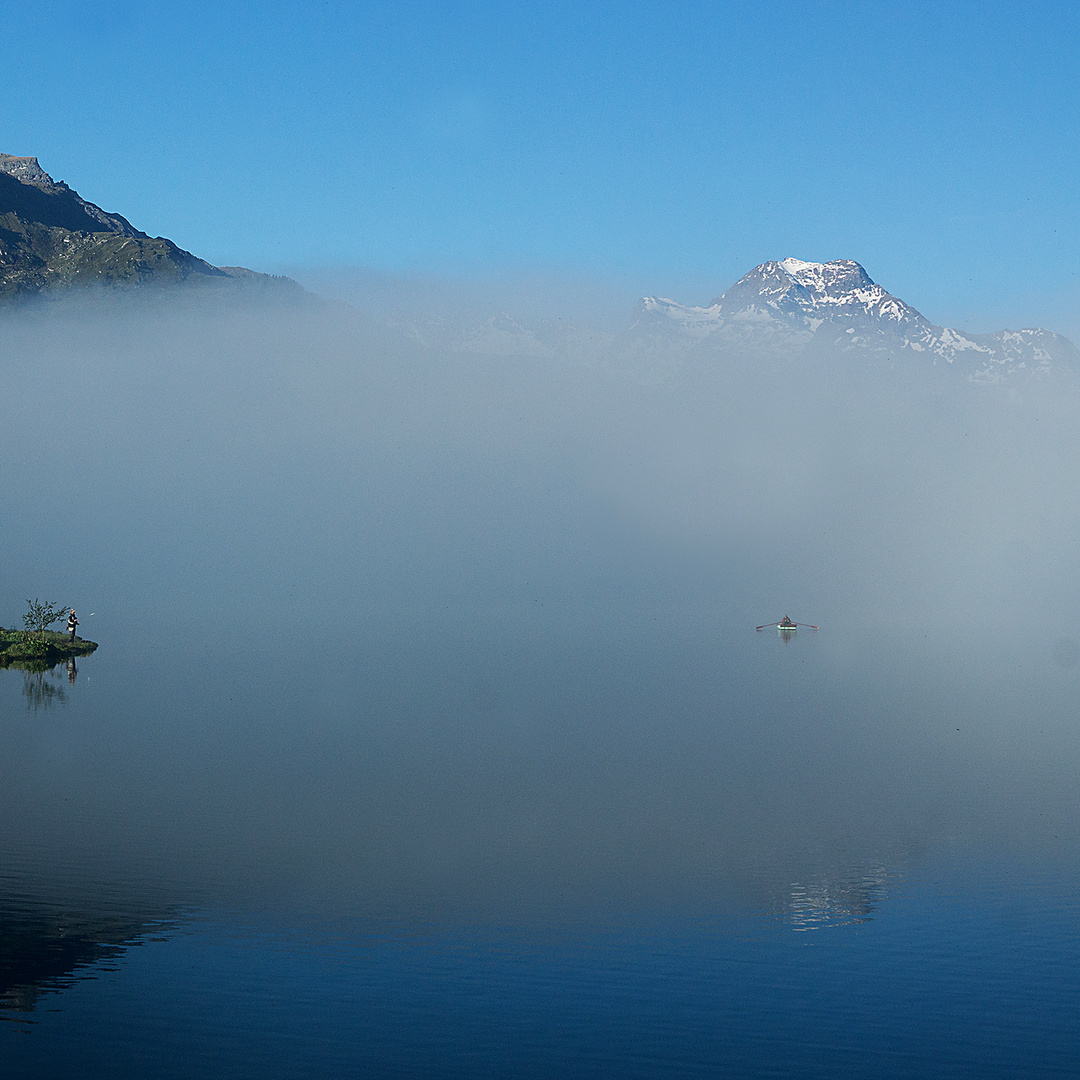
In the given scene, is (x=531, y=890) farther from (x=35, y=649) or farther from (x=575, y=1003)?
(x=35, y=649)

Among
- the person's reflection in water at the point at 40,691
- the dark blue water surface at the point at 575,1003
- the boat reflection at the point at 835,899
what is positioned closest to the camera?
the dark blue water surface at the point at 575,1003

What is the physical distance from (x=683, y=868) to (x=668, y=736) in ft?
114

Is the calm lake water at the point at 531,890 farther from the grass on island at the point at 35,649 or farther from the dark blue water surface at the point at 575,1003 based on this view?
the grass on island at the point at 35,649

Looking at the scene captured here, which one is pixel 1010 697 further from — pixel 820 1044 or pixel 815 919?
pixel 820 1044

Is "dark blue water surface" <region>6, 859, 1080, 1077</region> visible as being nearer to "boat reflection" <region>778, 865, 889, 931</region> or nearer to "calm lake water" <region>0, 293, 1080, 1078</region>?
"calm lake water" <region>0, 293, 1080, 1078</region>

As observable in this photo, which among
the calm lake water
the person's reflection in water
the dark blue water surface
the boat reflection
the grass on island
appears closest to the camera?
the dark blue water surface

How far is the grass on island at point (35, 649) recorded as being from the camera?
379ft

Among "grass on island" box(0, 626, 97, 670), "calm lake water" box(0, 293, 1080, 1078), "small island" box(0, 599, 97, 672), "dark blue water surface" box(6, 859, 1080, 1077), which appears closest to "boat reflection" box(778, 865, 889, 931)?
"calm lake water" box(0, 293, 1080, 1078)

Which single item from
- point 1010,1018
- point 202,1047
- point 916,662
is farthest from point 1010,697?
point 202,1047

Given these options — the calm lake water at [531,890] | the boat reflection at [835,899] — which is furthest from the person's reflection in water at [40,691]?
the boat reflection at [835,899]

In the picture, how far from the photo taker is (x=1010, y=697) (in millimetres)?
111125

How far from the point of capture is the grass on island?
116m

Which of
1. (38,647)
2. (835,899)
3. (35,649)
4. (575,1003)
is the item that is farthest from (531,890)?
(38,647)

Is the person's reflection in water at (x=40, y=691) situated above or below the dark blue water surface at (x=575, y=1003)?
below
